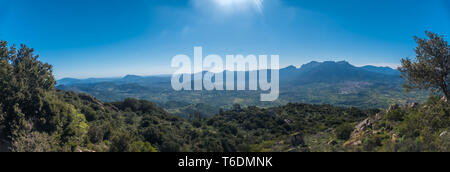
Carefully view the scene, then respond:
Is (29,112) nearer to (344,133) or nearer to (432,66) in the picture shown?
(344,133)

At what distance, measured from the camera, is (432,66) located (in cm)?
1247

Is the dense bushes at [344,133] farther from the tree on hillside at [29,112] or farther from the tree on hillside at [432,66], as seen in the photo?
the tree on hillside at [29,112]

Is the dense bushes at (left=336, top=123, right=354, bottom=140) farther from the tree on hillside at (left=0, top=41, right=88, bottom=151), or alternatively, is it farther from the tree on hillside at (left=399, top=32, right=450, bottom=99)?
the tree on hillside at (left=0, top=41, right=88, bottom=151)

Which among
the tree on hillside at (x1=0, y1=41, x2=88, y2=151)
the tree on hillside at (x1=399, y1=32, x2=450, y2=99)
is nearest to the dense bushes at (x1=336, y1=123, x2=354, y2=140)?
the tree on hillside at (x1=399, y1=32, x2=450, y2=99)

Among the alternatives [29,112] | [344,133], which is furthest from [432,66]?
[29,112]

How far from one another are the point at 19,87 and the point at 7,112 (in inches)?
92.2

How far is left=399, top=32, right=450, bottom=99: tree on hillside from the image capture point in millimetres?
12281
